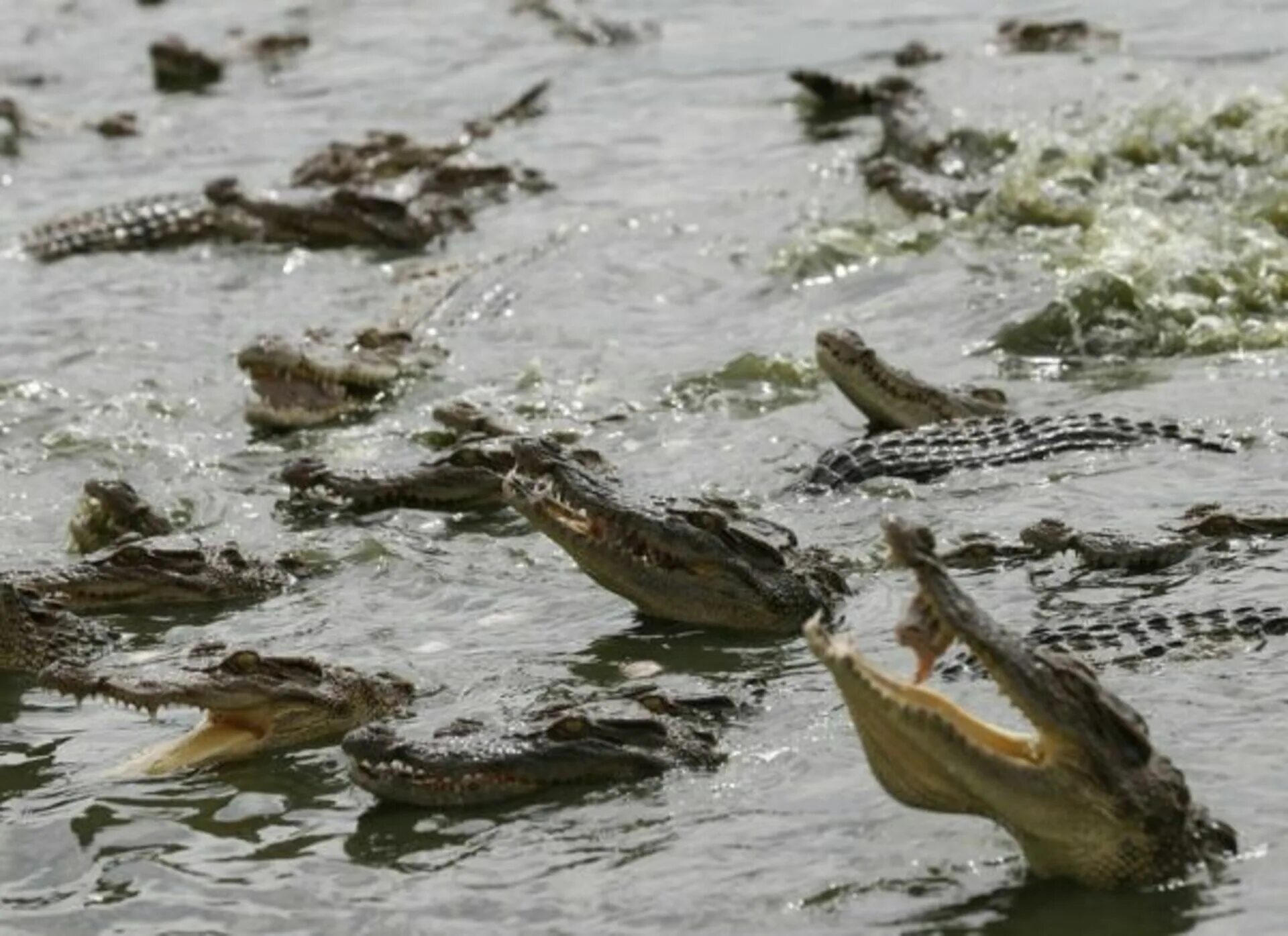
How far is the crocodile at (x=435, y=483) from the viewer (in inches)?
440

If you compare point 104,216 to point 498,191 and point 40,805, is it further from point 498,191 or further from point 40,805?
point 40,805

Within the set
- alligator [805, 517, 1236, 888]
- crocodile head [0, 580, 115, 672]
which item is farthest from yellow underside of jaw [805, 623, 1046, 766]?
crocodile head [0, 580, 115, 672]

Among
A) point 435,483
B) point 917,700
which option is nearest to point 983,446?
point 435,483

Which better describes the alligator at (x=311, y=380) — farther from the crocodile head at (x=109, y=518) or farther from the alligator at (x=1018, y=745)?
the alligator at (x=1018, y=745)

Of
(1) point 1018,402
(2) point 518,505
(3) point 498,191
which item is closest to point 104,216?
(3) point 498,191

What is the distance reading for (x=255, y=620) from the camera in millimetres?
10016

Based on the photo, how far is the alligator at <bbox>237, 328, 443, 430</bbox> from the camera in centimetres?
Answer: 1273

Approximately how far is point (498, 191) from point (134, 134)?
3960mm

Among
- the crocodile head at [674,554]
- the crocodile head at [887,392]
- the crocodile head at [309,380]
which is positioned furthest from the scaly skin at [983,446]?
the crocodile head at [309,380]

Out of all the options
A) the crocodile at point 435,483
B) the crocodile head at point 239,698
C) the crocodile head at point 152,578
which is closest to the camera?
the crocodile head at point 239,698

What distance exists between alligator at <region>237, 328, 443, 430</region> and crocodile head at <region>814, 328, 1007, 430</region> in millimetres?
2391

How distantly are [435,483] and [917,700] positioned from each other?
16.4 feet

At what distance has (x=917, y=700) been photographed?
6488mm

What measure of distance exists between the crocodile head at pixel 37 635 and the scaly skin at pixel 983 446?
2.97 metres
